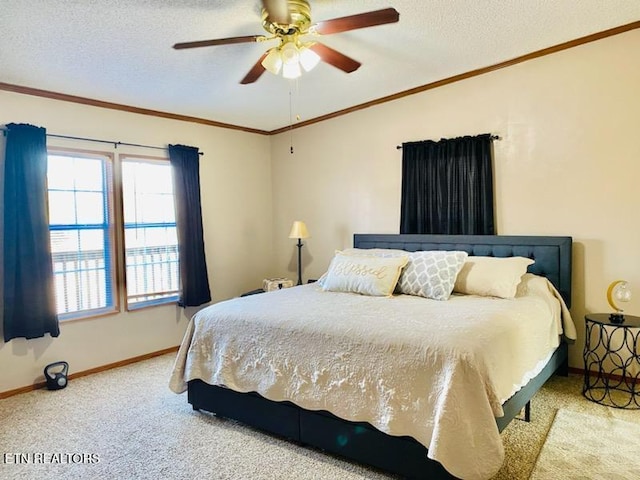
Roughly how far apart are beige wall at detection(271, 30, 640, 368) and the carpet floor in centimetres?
115

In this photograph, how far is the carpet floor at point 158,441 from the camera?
7.57ft

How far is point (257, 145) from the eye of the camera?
5.54 metres

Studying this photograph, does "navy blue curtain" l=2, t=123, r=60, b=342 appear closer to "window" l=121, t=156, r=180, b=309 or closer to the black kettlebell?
the black kettlebell

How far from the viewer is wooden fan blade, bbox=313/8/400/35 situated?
2086mm

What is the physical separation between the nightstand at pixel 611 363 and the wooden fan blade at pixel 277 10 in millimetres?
2866

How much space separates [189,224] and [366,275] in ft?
7.23

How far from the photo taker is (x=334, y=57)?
2666 mm

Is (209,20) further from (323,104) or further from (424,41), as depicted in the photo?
(323,104)

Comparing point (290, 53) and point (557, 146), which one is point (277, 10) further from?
point (557, 146)

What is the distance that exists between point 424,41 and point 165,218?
3.07 m

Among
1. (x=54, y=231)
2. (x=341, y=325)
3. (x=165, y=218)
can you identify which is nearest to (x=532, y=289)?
(x=341, y=325)

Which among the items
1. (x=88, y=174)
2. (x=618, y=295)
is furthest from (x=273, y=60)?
(x=618, y=295)

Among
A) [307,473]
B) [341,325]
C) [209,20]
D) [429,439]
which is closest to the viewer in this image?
[429,439]

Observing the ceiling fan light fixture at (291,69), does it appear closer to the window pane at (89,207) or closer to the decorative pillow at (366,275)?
the decorative pillow at (366,275)
